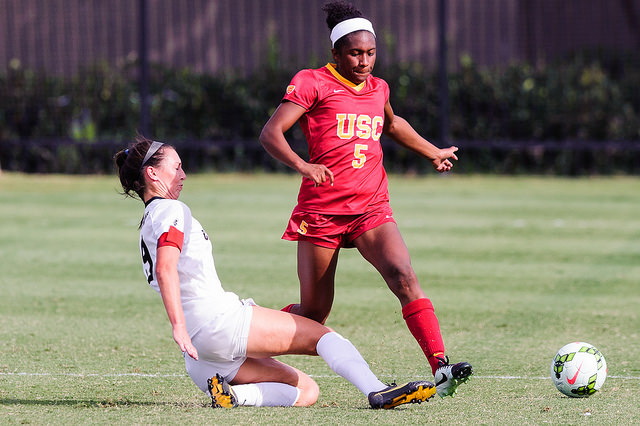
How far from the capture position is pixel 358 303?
27.9 feet

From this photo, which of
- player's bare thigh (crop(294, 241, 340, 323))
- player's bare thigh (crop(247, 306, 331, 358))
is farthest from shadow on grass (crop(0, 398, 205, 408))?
player's bare thigh (crop(294, 241, 340, 323))

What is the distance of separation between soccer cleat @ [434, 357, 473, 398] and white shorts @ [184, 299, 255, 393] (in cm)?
98

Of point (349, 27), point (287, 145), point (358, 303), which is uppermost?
point (349, 27)

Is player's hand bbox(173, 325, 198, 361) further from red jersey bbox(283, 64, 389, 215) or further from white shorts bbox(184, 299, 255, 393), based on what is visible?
red jersey bbox(283, 64, 389, 215)

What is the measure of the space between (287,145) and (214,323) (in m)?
1.18

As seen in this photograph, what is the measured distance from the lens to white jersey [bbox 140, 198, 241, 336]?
4.94m

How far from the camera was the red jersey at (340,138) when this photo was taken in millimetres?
5766

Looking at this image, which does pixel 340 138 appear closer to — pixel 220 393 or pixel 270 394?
pixel 270 394

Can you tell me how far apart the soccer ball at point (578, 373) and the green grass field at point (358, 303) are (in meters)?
0.07

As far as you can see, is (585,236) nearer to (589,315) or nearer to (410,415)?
(589,315)

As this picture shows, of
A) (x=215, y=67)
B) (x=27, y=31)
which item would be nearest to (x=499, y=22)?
(x=215, y=67)

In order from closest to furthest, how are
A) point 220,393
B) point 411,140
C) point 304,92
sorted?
point 220,393 → point 304,92 → point 411,140

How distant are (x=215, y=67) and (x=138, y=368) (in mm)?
15815

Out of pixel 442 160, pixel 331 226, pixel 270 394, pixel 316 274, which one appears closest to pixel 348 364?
pixel 270 394
